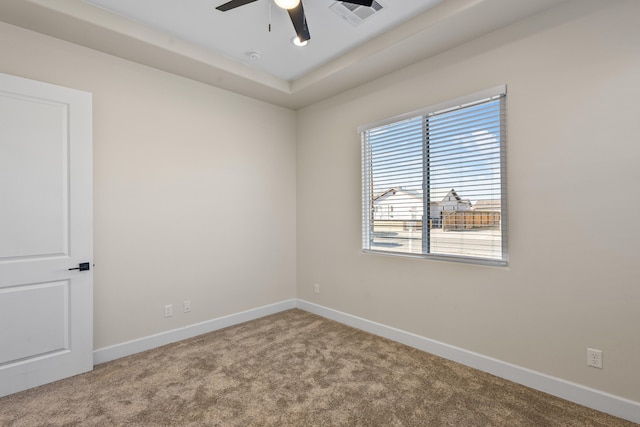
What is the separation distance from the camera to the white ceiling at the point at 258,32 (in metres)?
2.32

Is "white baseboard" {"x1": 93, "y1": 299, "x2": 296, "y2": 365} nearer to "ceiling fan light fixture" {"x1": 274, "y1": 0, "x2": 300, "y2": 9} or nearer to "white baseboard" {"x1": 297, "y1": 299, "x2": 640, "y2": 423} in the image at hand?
"white baseboard" {"x1": 297, "y1": 299, "x2": 640, "y2": 423}

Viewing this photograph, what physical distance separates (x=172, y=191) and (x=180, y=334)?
1.53m

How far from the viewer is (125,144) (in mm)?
2955

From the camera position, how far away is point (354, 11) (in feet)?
8.05

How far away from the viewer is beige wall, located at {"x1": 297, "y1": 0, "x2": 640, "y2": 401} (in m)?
2.00

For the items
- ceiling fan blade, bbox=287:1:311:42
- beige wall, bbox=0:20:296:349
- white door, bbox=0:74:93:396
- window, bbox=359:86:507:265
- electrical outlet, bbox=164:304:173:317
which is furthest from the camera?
electrical outlet, bbox=164:304:173:317

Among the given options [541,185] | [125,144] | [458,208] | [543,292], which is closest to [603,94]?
[541,185]

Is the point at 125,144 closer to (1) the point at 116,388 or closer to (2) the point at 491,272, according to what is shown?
(1) the point at 116,388

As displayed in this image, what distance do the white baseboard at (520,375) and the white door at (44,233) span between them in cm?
275

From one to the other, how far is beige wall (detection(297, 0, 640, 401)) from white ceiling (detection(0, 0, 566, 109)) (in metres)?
0.30

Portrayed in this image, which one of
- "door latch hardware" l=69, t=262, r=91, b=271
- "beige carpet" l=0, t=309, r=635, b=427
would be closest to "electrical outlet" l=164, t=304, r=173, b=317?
"beige carpet" l=0, t=309, r=635, b=427

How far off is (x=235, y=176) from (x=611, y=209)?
3476mm

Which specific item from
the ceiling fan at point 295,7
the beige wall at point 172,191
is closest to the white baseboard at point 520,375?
the beige wall at point 172,191

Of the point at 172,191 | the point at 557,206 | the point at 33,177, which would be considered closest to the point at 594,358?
the point at 557,206
